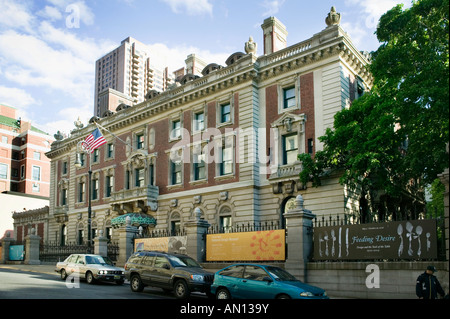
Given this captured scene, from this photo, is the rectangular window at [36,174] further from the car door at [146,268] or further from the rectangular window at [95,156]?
the car door at [146,268]

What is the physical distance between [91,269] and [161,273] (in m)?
5.32

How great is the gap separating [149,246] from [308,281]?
1138 centimetres

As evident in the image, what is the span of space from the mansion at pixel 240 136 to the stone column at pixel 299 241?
7.57 meters

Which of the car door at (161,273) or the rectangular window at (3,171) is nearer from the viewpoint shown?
the car door at (161,273)

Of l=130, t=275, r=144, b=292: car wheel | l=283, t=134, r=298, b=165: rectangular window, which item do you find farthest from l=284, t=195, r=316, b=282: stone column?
l=283, t=134, r=298, b=165: rectangular window

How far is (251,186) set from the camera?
29.2 m

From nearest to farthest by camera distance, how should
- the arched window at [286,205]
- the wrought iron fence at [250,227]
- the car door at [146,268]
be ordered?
the car door at [146,268]
the wrought iron fence at [250,227]
the arched window at [286,205]

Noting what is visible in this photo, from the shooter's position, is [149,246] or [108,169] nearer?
[149,246]

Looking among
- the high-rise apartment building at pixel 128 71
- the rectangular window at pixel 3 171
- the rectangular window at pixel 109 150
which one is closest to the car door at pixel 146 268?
the rectangular window at pixel 109 150

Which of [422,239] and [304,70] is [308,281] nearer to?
[422,239]

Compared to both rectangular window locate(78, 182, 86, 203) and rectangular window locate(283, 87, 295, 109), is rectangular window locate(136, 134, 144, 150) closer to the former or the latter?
rectangular window locate(78, 182, 86, 203)

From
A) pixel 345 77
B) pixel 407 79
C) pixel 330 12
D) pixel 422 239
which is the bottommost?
pixel 422 239

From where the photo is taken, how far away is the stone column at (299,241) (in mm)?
18234
